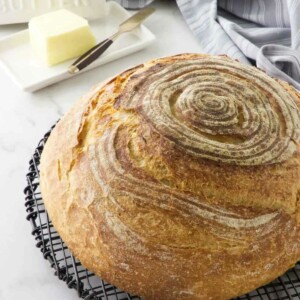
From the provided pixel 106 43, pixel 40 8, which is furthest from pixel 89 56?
pixel 40 8

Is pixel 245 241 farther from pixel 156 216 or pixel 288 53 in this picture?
pixel 288 53

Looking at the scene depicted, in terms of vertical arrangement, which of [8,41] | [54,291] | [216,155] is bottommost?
[54,291]

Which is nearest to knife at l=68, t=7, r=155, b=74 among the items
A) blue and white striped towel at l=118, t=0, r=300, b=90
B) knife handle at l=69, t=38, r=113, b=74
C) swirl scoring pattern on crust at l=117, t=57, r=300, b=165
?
knife handle at l=69, t=38, r=113, b=74

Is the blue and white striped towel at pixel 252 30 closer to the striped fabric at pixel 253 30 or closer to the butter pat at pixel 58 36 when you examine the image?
the striped fabric at pixel 253 30

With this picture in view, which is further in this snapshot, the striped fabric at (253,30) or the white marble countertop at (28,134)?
the striped fabric at (253,30)

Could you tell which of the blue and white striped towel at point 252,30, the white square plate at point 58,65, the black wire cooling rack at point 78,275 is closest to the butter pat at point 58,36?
the white square plate at point 58,65

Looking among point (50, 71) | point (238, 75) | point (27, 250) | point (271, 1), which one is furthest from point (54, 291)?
point (271, 1)
